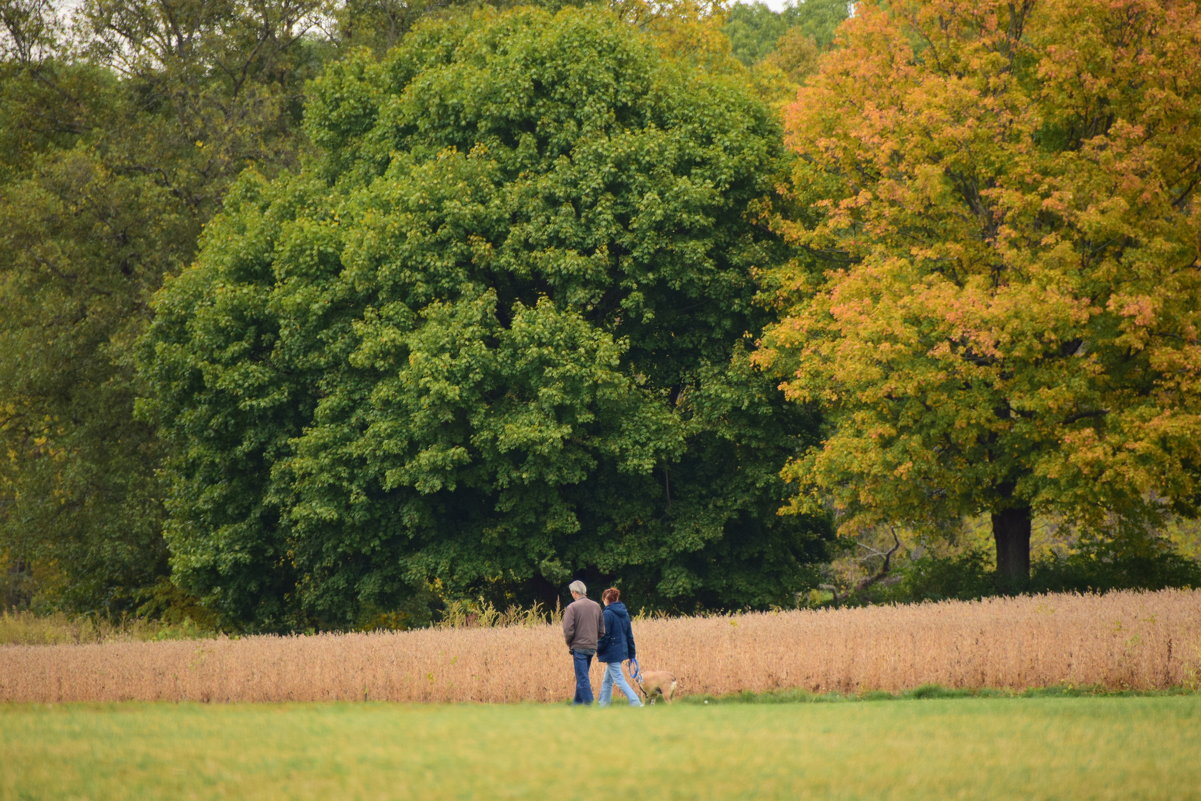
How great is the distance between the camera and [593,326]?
29.5m

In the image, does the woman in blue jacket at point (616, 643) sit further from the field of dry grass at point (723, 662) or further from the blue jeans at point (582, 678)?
the field of dry grass at point (723, 662)

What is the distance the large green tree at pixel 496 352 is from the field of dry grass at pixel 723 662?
7.34 meters

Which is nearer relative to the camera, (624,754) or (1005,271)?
(624,754)

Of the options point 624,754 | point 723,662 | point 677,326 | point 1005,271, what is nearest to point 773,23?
point 677,326

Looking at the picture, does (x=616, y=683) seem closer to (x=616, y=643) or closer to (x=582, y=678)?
(x=582, y=678)

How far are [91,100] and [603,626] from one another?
106ft

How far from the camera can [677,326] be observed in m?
30.9

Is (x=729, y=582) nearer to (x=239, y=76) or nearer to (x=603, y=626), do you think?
(x=603, y=626)

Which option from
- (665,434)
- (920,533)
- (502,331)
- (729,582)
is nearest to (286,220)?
(502,331)

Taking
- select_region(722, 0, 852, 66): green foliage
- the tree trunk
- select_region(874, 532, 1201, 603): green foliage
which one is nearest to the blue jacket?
select_region(874, 532, 1201, 603): green foliage

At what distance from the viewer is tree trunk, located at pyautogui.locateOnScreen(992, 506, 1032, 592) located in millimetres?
28109

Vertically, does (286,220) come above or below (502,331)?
above

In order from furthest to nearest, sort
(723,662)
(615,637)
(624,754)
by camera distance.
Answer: (723,662)
(615,637)
(624,754)

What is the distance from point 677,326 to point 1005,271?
817 cm
